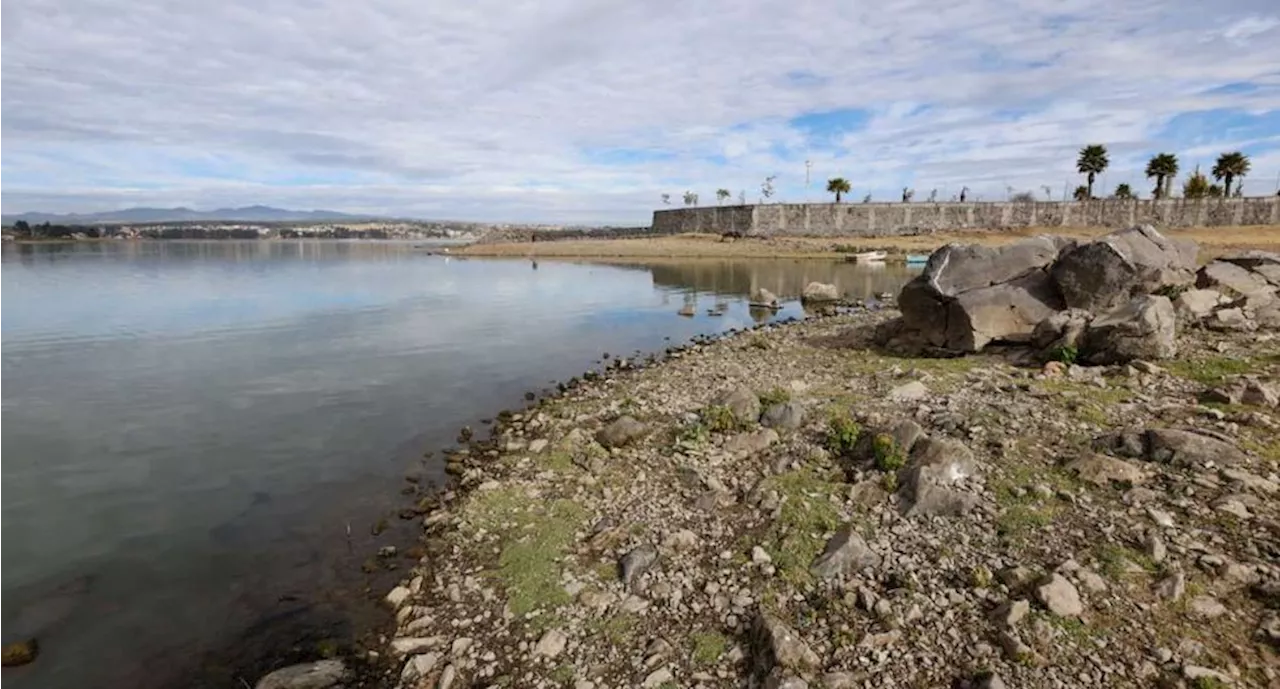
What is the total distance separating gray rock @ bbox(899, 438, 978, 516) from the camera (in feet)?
30.3

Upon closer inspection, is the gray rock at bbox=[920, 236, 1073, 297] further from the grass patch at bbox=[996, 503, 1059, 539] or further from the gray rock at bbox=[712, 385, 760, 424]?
the grass patch at bbox=[996, 503, 1059, 539]

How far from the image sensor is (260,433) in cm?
1658

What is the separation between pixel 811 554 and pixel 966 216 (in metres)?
107

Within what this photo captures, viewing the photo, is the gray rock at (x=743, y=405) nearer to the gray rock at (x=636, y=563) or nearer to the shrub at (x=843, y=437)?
the shrub at (x=843, y=437)

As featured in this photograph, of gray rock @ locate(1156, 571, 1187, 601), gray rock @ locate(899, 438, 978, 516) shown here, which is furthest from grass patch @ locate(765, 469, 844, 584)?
gray rock @ locate(1156, 571, 1187, 601)

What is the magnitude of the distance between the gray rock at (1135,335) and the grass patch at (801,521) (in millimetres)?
8973

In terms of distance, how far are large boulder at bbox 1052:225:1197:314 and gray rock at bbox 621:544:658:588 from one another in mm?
14701

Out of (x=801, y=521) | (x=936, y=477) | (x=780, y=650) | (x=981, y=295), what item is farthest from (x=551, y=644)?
(x=981, y=295)

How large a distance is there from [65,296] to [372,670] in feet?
178

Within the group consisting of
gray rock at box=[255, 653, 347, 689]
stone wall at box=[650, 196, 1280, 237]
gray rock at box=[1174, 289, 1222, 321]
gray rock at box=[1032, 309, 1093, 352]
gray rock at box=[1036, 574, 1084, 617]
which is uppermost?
stone wall at box=[650, 196, 1280, 237]

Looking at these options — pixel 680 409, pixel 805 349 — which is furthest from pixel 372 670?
pixel 805 349

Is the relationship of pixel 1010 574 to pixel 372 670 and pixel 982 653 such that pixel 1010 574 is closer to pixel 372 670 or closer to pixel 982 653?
pixel 982 653

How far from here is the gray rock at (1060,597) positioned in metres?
6.88

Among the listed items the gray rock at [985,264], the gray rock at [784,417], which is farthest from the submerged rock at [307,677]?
the gray rock at [985,264]
